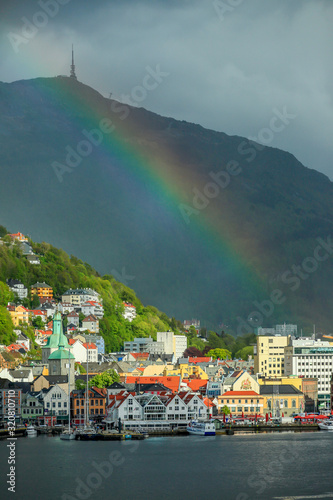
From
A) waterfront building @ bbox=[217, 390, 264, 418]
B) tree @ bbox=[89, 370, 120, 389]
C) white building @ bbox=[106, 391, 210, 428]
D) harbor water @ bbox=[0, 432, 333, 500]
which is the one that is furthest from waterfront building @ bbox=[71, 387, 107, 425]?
harbor water @ bbox=[0, 432, 333, 500]

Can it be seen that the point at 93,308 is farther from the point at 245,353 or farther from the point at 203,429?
the point at 203,429

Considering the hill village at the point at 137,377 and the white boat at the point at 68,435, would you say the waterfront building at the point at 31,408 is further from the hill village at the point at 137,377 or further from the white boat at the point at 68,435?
the white boat at the point at 68,435

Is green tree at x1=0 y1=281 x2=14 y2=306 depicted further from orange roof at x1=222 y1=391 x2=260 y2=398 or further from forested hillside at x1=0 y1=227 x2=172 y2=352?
orange roof at x1=222 y1=391 x2=260 y2=398

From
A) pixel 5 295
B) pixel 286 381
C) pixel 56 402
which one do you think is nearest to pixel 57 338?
pixel 56 402

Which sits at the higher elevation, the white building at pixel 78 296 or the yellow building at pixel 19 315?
the white building at pixel 78 296

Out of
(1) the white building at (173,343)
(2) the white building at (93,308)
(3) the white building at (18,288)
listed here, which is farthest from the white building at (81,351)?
(1) the white building at (173,343)

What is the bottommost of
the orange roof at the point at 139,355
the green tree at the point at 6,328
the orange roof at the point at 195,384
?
the orange roof at the point at 195,384
